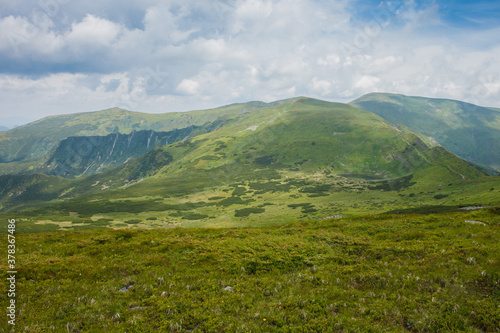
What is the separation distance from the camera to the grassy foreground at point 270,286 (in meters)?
10.3

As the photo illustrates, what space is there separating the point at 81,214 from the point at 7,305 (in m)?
232

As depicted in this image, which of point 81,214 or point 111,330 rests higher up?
point 111,330

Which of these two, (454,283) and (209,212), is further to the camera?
(209,212)

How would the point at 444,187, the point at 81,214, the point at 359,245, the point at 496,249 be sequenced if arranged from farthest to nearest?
the point at 81,214 < the point at 444,187 < the point at 359,245 < the point at 496,249

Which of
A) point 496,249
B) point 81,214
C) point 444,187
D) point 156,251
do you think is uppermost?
point 496,249

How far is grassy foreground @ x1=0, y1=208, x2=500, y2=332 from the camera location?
1029 cm

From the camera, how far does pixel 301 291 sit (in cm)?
1296

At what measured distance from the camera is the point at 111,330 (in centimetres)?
1005

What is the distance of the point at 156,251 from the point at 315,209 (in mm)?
143837

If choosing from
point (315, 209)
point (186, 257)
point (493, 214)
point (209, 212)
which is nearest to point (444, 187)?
point (315, 209)

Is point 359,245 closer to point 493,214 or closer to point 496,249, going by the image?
point 496,249

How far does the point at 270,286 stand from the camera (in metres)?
13.7

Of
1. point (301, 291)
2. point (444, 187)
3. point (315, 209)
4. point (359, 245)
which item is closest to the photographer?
point (301, 291)

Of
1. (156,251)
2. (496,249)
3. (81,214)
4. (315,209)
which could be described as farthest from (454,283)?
(81,214)
